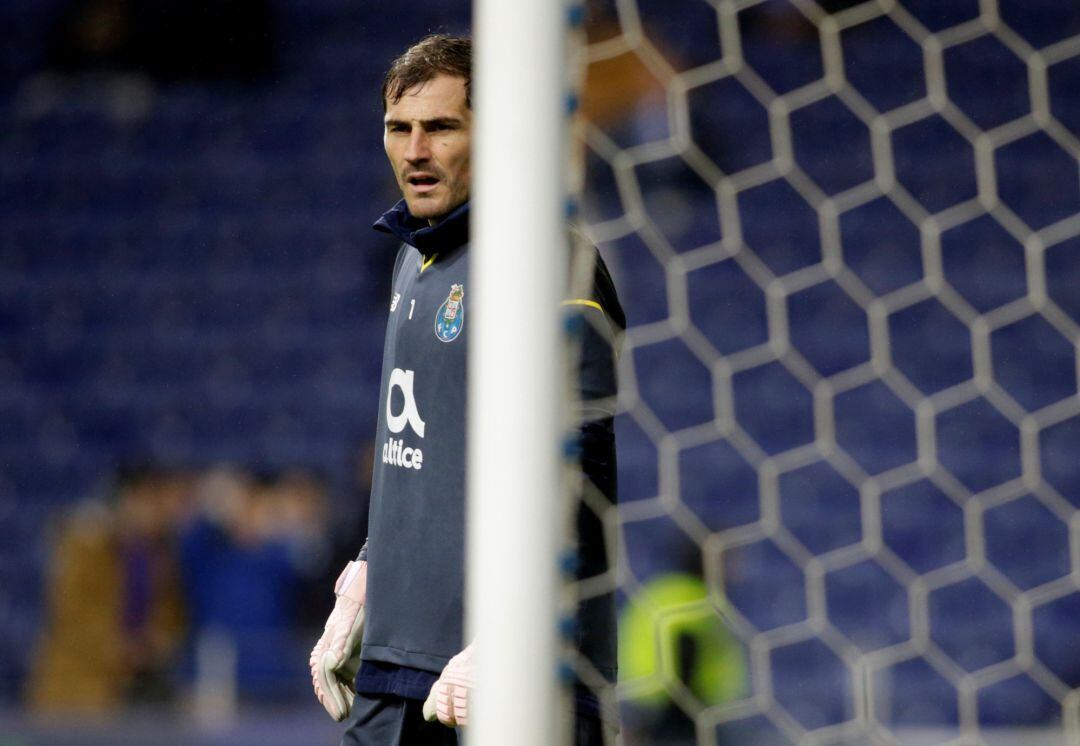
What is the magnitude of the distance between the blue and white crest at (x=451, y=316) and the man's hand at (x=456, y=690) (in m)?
0.32

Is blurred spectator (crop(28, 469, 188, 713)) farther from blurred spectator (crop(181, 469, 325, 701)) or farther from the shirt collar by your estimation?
the shirt collar

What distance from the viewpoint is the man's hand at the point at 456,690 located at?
4.13ft

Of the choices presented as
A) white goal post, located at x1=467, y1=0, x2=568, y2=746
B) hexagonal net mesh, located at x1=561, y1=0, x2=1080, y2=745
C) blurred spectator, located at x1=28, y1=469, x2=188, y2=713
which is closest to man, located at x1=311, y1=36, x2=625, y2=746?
white goal post, located at x1=467, y1=0, x2=568, y2=746

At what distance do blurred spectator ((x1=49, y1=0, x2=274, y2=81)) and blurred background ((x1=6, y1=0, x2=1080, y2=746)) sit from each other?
2 centimetres

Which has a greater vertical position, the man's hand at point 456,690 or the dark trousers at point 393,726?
the man's hand at point 456,690

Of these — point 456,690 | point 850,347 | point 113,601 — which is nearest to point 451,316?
point 456,690

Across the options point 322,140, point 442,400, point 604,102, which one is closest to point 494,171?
point 442,400

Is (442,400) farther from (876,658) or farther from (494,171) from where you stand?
(876,658)

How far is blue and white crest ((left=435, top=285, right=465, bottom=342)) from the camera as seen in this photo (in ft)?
4.69

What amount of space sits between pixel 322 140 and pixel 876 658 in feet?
9.63

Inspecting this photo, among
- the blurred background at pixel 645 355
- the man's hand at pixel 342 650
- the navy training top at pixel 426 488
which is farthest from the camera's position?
the blurred background at pixel 645 355

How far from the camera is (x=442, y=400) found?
1.44 m

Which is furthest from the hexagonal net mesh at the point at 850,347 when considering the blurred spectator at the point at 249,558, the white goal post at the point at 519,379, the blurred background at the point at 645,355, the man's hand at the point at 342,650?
the white goal post at the point at 519,379

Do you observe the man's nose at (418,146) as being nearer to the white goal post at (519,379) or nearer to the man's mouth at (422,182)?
the man's mouth at (422,182)
